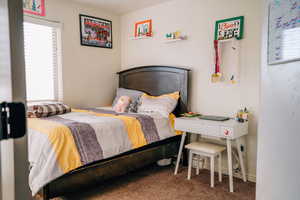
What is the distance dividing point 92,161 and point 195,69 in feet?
6.01

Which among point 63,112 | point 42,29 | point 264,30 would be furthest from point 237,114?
point 42,29

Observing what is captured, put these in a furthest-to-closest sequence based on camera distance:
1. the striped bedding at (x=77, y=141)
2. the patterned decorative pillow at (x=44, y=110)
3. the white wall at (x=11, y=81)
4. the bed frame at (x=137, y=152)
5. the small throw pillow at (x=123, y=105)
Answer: the small throw pillow at (x=123, y=105), the patterned decorative pillow at (x=44, y=110), the bed frame at (x=137, y=152), the striped bedding at (x=77, y=141), the white wall at (x=11, y=81)

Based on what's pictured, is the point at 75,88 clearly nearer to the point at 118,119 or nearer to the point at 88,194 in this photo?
the point at 118,119

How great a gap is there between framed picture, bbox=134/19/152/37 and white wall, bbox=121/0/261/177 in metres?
0.08

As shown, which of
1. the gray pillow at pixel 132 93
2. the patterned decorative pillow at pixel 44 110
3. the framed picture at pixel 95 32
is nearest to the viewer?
the patterned decorative pillow at pixel 44 110

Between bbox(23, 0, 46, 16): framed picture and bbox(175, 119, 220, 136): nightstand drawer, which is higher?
bbox(23, 0, 46, 16): framed picture

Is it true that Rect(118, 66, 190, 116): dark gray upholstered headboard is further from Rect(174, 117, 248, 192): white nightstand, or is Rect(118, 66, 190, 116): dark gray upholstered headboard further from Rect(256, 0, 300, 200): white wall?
Rect(256, 0, 300, 200): white wall

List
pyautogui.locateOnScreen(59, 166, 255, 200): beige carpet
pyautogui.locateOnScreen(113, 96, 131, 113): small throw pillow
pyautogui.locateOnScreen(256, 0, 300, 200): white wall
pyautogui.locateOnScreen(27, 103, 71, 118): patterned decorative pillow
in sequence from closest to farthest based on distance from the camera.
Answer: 1. pyautogui.locateOnScreen(256, 0, 300, 200): white wall
2. pyautogui.locateOnScreen(59, 166, 255, 200): beige carpet
3. pyautogui.locateOnScreen(27, 103, 71, 118): patterned decorative pillow
4. pyautogui.locateOnScreen(113, 96, 131, 113): small throw pillow

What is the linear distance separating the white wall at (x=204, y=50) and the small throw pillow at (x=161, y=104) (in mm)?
302

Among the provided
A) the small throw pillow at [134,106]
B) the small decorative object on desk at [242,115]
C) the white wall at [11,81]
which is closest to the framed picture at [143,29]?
the small throw pillow at [134,106]

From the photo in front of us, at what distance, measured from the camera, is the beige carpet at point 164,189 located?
2.26 meters

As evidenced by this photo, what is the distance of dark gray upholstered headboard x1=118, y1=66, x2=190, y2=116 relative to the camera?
3154 mm

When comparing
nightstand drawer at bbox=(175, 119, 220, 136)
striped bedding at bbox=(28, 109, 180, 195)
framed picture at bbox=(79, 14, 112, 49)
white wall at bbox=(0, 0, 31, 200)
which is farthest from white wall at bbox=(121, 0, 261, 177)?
white wall at bbox=(0, 0, 31, 200)

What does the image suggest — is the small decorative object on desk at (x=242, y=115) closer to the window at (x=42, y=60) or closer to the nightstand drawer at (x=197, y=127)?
the nightstand drawer at (x=197, y=127)
